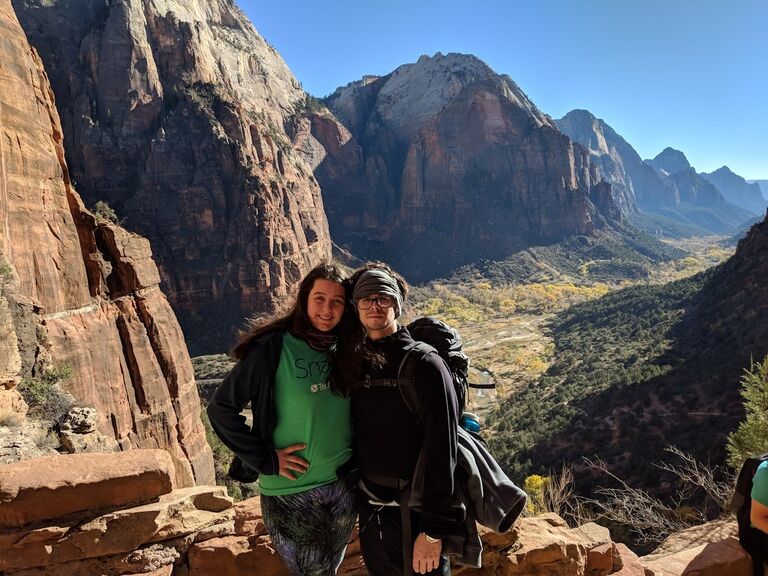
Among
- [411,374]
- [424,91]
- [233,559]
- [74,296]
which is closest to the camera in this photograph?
[411,374]

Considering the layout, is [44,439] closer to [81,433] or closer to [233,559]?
[81,433]

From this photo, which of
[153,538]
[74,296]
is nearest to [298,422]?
[153,538]

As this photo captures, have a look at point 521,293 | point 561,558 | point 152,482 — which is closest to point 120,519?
point 152,482

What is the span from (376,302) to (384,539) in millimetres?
1474

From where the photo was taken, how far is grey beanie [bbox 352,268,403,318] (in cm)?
259

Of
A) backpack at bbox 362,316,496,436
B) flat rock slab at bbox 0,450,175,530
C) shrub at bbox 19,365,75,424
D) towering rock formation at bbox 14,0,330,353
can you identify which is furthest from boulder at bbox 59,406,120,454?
towering rock formation at bbox 14,0,330,353

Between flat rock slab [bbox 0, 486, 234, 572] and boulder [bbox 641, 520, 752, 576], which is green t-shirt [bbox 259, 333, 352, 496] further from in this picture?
boulder [bbox 641, 520, 752, 576]

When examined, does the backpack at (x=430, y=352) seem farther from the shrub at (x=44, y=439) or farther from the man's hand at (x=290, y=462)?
the shrub at (x=44, y=439)

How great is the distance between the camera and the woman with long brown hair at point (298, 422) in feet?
8.54

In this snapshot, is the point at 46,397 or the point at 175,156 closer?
the point at 46,397

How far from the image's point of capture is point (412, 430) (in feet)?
8.18

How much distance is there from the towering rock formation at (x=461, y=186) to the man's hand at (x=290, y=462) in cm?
9641

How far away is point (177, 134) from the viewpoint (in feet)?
171

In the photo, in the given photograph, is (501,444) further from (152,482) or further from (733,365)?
(152,482)
